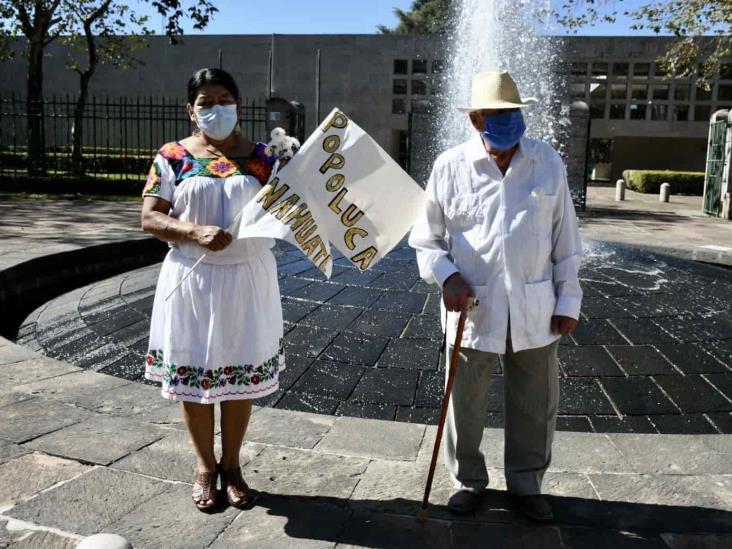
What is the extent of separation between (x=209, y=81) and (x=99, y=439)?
70.6 inches

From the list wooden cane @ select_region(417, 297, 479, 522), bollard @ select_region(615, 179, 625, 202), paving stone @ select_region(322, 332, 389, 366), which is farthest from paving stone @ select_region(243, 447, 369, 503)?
bollard @ select_region(615, 179, 625, 202)

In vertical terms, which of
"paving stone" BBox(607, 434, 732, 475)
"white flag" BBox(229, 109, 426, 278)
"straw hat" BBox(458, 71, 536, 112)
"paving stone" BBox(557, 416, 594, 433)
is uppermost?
"straw hat" BBox(458, 71, 536, 112)

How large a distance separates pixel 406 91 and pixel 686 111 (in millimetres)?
12918

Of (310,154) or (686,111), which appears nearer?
(310,154)

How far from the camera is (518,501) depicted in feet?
9.62

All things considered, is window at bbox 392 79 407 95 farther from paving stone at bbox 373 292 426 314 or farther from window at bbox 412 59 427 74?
paving stone at bbox 373 292 426 314

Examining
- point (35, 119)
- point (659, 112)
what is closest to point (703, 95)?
point (659, 112)

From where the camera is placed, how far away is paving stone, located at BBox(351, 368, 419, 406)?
440 centimetres

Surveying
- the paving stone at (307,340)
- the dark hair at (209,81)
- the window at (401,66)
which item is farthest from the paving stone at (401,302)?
the window at (401,66)

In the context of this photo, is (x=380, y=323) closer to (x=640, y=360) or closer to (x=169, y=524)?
(x=640, y=360)

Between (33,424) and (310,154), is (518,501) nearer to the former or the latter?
(310,154)

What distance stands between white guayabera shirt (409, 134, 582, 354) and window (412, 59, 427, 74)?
32.7m

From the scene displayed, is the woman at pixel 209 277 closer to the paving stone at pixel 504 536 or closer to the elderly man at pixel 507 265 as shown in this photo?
the elderly man at pixel 507 265

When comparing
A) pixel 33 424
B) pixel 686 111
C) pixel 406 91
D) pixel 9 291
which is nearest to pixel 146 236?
pixel 9 291
